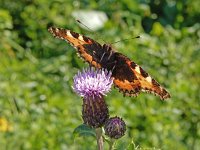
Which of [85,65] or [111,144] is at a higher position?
[111,144]

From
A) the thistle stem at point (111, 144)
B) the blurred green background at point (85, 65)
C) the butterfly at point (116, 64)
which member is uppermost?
the butterfly at point (116, 64)

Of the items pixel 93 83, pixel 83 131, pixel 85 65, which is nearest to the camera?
pixel 83 131

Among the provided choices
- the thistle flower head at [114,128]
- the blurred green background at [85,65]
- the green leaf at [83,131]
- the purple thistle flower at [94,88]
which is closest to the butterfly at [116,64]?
the purple thistle flower at [94,88]

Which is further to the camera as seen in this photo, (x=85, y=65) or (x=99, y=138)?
(x=85, y=65)

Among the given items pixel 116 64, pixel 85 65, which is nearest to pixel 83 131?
pixel 116 64

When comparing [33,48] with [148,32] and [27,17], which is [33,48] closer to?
[27,17]

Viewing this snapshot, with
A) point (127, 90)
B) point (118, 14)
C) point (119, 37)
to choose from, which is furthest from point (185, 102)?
point (127, 90)

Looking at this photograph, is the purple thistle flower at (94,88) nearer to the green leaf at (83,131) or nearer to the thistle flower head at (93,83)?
the thistle flower head at (93,83)

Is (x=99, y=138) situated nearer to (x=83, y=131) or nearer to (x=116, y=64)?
(x=83, y=131)

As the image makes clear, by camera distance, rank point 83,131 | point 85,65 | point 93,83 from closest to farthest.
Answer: point 83,131 < point 93,83 < point 85,65
